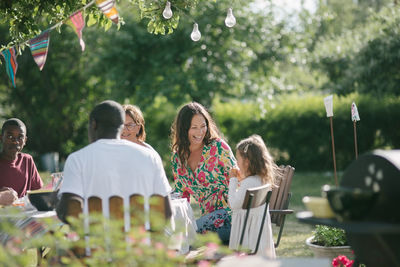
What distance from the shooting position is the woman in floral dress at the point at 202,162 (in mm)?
5305

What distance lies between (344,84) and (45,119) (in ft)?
36.6

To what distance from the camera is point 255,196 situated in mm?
4141

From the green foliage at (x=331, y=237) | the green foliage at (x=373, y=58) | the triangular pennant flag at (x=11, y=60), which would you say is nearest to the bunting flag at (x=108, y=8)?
the triangular pennant flag at (x=11, y=60)

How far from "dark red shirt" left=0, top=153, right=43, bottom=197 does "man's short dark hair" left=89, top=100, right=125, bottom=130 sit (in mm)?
2236

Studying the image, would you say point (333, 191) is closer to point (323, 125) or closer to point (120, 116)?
point (120, 116)

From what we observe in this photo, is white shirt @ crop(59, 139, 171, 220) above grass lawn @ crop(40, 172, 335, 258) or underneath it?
above

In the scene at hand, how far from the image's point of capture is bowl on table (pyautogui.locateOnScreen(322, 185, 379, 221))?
2.93 meters

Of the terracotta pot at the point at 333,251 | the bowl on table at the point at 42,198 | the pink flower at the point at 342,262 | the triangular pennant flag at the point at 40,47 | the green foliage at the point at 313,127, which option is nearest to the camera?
the bowl on table at the point at 42,198

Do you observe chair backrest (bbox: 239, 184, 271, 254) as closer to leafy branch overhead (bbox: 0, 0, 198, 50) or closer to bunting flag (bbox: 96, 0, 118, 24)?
bunting flag (bbox: 96, 0, 118, 24)

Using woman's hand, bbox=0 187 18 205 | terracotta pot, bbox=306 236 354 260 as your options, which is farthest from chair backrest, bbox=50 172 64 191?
terracotta pot, bbox=306 236 354 260

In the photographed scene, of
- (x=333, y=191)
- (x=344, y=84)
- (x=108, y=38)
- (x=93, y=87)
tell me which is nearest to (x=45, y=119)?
(x=93, y=87)

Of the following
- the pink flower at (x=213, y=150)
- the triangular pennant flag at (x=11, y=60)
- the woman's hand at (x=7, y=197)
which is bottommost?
the woman's hand at (x=7, y=197)

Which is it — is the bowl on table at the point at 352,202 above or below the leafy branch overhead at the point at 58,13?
below

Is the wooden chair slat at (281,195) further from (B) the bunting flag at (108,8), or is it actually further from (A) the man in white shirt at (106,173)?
(A) the man in white shirt at (106,173)
